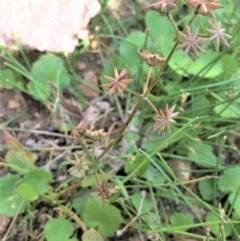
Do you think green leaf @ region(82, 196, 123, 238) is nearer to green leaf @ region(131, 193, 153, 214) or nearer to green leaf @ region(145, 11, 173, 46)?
green leaf @ region(131, 193, 153, 214)

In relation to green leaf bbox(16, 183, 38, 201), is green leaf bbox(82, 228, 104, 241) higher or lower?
lower

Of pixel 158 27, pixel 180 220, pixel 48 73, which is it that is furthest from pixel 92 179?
pixel 158 27

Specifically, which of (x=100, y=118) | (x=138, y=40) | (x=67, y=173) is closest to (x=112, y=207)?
(x=67, y=173)

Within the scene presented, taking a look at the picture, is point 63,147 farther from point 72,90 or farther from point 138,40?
point 138,40

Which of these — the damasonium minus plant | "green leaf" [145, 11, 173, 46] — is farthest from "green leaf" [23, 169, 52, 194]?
"green leaf" [145, 11, 173, 46]

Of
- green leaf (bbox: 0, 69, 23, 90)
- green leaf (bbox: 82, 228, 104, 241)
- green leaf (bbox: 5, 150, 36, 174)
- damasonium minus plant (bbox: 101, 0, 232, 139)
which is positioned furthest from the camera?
green leaf (bbox: 0, 69, 23, 90)

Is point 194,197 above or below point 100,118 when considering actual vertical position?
below
